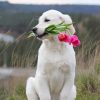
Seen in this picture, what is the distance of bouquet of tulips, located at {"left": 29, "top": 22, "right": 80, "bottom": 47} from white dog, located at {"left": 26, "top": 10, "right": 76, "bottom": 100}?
1.8 inches

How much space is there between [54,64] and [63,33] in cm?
35

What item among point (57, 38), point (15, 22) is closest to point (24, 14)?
point (15, 22)

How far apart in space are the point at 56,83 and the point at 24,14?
98.1 inches

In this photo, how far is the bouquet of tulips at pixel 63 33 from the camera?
187 inches

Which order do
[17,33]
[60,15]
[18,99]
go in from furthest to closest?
[17,33]
[18,99]
[60,15]

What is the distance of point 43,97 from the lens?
5031 millimetres

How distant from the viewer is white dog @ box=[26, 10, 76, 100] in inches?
192

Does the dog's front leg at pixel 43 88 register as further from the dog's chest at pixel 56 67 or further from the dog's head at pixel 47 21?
the dog's head at pixel 47 21

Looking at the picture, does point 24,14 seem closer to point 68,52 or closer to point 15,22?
point 15,22

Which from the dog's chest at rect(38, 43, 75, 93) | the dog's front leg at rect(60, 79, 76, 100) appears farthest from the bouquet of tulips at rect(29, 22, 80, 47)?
the dog's front leg at rect(60, 79, 76, 100)

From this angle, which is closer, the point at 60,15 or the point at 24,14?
the point at 60,15

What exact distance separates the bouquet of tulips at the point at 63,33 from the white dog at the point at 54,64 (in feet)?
0.15

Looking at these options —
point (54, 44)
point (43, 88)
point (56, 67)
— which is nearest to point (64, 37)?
point (54, 44)

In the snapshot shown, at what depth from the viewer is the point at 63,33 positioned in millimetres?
4840
